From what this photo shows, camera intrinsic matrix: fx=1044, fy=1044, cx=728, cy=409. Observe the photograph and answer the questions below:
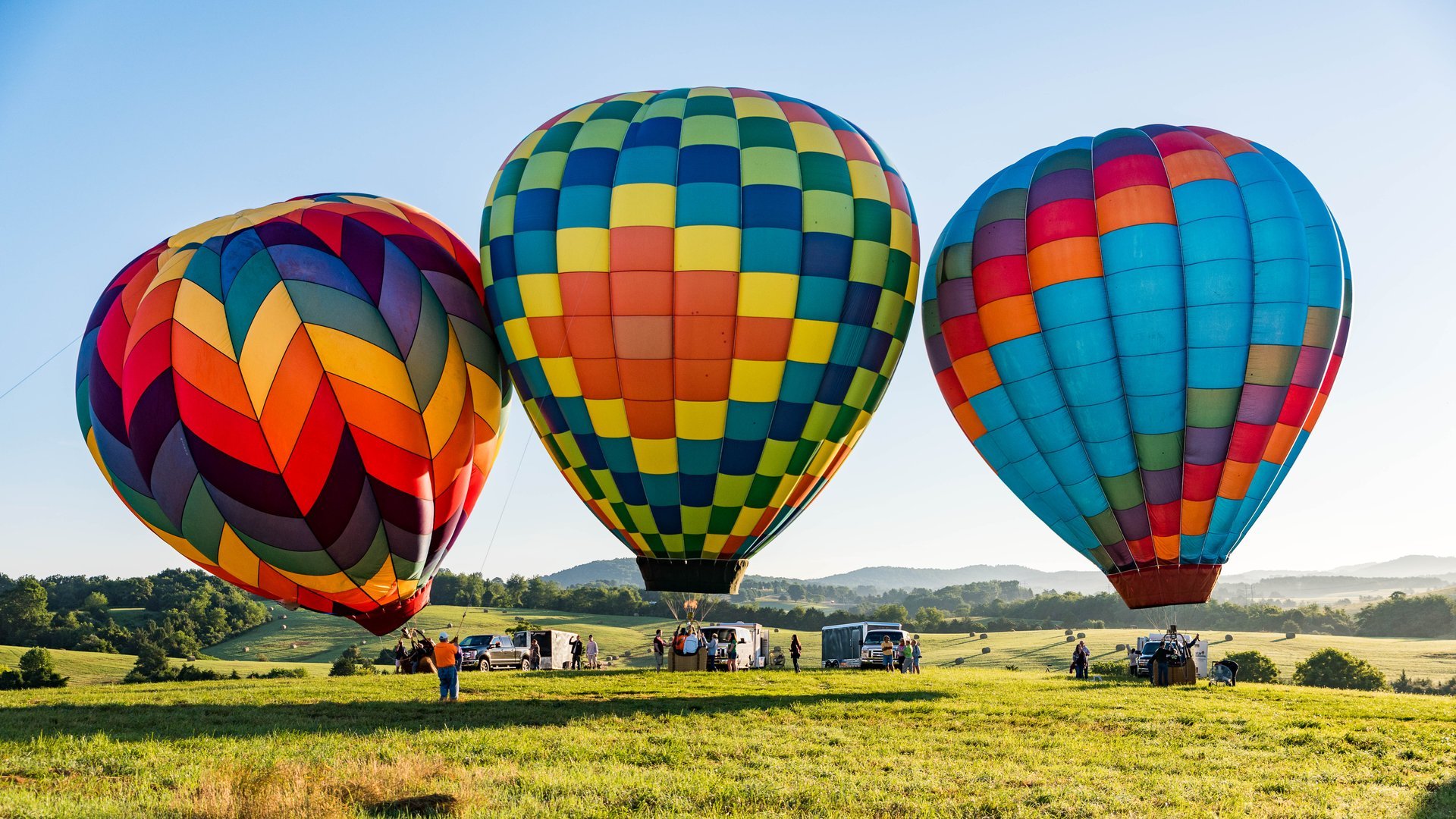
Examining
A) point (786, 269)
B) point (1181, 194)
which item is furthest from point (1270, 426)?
point (786, 269)

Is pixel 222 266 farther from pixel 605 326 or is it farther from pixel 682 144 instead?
pixel 682 144

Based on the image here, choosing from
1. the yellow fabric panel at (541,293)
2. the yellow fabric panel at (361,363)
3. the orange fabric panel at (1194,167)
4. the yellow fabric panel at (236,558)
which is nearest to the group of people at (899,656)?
the yellow fabric panel at (541,293)

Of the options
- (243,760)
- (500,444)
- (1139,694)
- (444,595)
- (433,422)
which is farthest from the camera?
(444,595)

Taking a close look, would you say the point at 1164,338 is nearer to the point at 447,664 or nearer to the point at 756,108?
the point at 756,108

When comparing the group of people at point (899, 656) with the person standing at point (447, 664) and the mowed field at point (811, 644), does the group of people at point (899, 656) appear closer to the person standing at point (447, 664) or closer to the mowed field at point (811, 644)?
the person standing at point (447, 664)

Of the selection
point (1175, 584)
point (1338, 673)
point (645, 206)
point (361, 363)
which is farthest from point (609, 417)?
point (1338, 673)

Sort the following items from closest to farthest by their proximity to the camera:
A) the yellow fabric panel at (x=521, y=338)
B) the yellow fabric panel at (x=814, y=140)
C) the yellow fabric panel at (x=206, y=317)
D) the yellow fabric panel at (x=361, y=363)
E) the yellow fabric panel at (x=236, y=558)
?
the yellow fabric panel at (x=206, y=317) → the yellow fabric panel at (x=361, y=363) → the yellow fabric panel at (x=236, y=558) → the yellow fabric panel at (x=521, y=338) → the yellow fabric panel at (x=814, y=140)

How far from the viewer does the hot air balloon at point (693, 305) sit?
15.6m

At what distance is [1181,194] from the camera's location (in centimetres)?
1547

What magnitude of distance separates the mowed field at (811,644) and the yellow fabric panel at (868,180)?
35.9m

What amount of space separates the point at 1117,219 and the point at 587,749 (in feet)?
36.7

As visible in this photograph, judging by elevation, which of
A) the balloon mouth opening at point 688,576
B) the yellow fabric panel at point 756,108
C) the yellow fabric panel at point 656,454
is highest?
the yellow fabric panel at point 756,108

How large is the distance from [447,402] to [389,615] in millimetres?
3650

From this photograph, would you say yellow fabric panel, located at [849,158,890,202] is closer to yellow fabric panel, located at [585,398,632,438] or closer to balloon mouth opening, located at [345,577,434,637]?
yellow fabric panel, located at [585,398,632,438]
